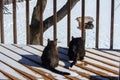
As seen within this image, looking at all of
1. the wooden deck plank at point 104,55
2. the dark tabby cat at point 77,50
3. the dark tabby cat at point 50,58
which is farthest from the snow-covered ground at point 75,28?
the dark tabby cat at point 50,58

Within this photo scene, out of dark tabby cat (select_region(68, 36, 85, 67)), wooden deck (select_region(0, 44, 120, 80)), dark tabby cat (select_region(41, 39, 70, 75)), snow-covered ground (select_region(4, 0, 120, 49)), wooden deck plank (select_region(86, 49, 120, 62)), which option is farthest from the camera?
snow-covered ground (select_region(4, 0, 120, 49))

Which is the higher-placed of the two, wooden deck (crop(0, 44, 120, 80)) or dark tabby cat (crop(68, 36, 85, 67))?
dark tabby cat (crop(68, 36, 85, 67))

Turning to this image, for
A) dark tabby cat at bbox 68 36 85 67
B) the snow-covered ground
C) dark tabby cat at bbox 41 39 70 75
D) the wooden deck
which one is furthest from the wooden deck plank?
the snow-covered ground

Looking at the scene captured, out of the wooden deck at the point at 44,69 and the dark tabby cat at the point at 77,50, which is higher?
the dark tabby cat at the point at 77,50

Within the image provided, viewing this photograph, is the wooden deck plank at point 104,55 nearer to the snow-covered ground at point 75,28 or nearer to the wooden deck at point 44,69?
the wooden deck at point 44,69

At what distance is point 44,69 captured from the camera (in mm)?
4203

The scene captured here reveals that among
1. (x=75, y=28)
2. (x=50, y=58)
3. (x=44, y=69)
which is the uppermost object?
(x=75, y=28)

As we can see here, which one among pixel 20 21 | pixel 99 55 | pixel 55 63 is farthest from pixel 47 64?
pixel 20 21

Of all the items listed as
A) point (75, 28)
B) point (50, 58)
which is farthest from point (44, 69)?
point (75, 28)

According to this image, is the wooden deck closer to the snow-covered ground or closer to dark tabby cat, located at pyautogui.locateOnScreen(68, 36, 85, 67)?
dark tabby cat, located at pyautogui.locateOnScreen(68, 36, 85, 67)

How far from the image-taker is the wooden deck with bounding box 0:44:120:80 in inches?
155

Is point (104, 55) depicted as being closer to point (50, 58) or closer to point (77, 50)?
point (77, 50)

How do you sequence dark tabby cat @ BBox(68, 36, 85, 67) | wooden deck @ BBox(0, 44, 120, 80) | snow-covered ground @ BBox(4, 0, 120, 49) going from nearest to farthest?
1. wooden deck @ BBox(0, 44, 120, 80)
2. dark tabby cat @ BBox(68, 36, 85, 67)
3. snow-covered ground @ BBox(4, 0, 120, 49)

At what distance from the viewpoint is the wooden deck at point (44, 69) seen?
3.95m
